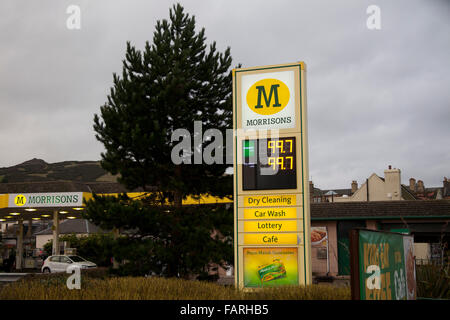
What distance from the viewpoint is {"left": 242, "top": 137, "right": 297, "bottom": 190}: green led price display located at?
13.0m

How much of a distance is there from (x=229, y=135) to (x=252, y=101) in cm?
490

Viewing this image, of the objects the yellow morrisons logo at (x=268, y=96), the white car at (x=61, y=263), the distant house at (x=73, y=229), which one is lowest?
the distant house at (x=73, y=229)

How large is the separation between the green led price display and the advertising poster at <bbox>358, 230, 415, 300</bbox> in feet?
12.5

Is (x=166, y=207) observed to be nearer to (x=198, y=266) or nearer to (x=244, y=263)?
(x=198, y=266)

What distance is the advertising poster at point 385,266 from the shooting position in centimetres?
679

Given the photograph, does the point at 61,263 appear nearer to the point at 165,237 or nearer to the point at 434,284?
the point at 165,237

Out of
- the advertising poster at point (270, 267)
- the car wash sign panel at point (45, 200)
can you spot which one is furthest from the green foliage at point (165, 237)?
the car wash sign panel at point (45, 200)

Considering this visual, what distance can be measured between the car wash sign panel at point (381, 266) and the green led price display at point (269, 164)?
3869mm

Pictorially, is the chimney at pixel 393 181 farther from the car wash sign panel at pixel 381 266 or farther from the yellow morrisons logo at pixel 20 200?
the car wash sign panel at pixel 381 266

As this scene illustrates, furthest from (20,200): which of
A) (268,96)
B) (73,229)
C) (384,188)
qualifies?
(73,229)

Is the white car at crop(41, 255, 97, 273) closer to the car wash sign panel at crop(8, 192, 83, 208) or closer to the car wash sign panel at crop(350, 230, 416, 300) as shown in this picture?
the car wash sign panel at crop(8, 192, 83, 208)

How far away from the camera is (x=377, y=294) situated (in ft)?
23.4

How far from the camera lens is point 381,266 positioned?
7.59m

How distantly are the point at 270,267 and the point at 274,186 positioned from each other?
87.8 inches
